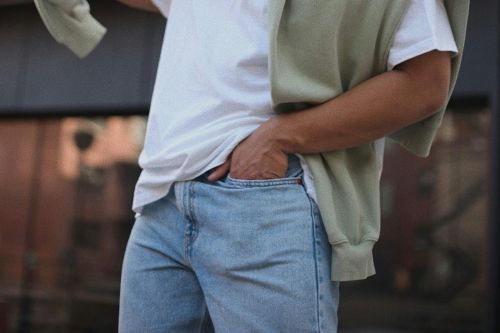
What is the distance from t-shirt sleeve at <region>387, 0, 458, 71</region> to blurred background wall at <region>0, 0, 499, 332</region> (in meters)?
3.93

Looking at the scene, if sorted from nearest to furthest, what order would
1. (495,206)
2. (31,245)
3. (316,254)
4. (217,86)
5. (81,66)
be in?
(316,254) → (217,86) → (495,206) → (81,66) → (31,245)

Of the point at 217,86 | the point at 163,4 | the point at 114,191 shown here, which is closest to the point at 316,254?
the point at 217,86

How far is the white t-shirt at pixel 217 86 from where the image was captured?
3.58ft

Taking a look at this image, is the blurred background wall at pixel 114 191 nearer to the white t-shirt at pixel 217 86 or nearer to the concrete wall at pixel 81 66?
the concrete wall at pixel 81 66

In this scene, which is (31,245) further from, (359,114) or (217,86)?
(359,114)

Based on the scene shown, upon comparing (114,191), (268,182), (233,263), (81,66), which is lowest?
(114,191)

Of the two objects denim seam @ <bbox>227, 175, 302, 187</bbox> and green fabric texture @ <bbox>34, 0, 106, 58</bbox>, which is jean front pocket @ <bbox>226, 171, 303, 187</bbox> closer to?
denim seam @ <bbox>227, 175, 302, 187</bbox>

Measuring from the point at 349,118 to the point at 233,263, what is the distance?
306mm

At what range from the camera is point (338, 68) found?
43.8 inches

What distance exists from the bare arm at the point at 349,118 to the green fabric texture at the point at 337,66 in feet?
0.10

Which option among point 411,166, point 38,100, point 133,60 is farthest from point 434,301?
point 38,100

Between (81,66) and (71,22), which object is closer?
(71,22)

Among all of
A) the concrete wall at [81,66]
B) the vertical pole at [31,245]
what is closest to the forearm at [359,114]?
the concrete wall at [81,66]

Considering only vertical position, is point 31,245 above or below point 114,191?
below
